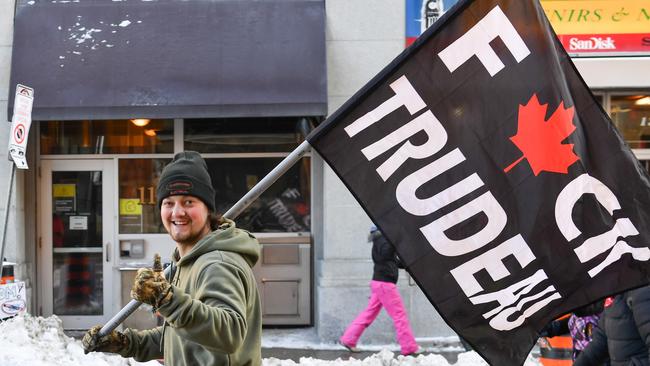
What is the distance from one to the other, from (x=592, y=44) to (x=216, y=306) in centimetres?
774

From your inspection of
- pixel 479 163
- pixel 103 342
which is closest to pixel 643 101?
pixel 479 163

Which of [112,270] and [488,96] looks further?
[112,270]

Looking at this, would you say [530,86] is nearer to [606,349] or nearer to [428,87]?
[428,87]

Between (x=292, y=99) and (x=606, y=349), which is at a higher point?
(x=292, y=99)

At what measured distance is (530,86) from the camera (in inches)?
113

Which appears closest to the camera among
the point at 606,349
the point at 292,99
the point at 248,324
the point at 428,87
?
the point at 248,324

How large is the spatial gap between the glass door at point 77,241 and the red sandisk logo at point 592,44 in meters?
6.08

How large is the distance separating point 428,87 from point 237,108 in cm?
556

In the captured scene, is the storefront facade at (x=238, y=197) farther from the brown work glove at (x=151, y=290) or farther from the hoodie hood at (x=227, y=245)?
the brown work glove at (x=151, y=290)

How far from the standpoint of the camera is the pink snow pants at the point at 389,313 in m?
7.89

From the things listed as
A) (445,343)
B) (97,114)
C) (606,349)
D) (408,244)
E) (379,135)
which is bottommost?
(445,343)

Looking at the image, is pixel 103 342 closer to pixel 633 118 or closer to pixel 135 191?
pixel 135 191

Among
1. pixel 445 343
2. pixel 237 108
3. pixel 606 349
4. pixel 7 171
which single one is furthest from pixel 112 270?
pixel 606 349

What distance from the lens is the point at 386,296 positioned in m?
7.88
